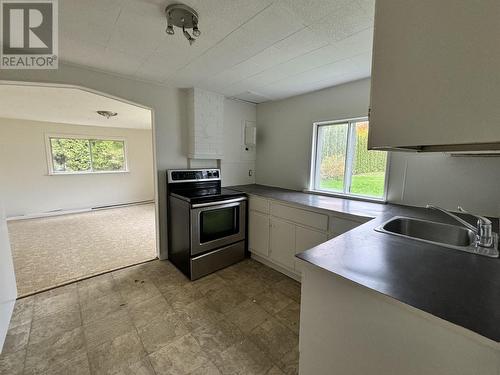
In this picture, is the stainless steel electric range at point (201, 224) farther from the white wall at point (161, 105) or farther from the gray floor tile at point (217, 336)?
the gray floor tile at point (217, 336)

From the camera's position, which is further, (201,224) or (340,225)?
(201,224)

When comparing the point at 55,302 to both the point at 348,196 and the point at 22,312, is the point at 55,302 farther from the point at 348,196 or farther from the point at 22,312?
the point at 348,196

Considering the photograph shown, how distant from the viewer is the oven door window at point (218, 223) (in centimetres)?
255

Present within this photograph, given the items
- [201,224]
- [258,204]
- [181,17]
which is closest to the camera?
[181,17]

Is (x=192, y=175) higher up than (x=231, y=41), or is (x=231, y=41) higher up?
(x=231, y=41)

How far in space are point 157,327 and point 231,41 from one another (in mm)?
2413

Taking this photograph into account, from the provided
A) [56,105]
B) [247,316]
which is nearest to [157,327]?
[247,316]

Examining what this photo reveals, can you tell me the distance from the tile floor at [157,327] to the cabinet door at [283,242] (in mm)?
235

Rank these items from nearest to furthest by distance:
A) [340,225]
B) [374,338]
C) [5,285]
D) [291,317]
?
[374,338] < [5,285] < [291,317] < [340,225]

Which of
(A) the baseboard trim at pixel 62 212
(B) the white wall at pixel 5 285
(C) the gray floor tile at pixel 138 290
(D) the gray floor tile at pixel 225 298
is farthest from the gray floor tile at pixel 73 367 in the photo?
(A) the baseboard trim at pixel 62 212

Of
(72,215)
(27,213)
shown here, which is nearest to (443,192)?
(72,215)

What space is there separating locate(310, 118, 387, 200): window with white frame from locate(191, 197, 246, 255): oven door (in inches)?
44.7

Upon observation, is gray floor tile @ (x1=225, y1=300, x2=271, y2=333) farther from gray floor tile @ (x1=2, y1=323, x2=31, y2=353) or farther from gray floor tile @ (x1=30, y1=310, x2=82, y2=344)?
gray floor tile @ (x1=2, y1=323, x2=31, y2=353)

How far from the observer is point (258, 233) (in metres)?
2.89
